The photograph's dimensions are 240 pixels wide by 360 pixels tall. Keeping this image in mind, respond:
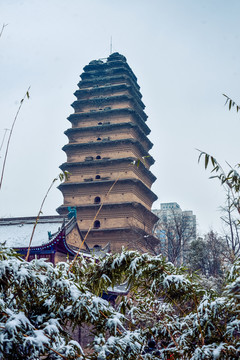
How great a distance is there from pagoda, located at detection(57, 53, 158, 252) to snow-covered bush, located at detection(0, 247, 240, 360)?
60.4 feet

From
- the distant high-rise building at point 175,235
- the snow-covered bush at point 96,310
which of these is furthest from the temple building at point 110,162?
the snow-covered bush at point 96,310

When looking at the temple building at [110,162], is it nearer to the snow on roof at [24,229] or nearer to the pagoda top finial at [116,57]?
the pagoda top finial at [116,57]

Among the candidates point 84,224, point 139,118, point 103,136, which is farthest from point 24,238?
point 139,118

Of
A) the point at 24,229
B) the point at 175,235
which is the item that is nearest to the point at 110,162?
the point at 175,235

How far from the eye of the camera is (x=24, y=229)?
54.0 feet

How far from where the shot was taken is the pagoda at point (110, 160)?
23812 millimetres

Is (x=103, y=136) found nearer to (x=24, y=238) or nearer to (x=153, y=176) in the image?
(x=153, y=176)

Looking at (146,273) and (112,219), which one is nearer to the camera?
(146,273)

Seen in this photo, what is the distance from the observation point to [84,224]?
24141mm

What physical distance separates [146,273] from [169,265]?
22 cm

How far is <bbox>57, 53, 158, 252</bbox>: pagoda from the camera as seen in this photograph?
78.1ft

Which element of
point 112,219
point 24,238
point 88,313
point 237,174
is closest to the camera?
point 88,313

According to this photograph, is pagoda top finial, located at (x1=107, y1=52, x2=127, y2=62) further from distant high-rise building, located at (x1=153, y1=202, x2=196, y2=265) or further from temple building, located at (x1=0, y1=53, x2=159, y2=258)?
distant high-rise building, located at (x1=153, y1=202, x2=196, y2=265)

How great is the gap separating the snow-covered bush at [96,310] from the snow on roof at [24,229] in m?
11.3
